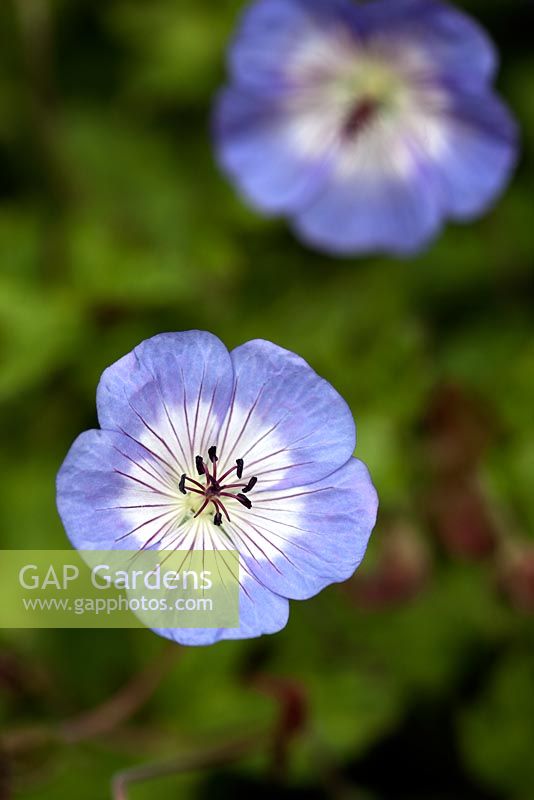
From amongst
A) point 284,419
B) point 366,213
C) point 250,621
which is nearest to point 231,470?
point 284,419

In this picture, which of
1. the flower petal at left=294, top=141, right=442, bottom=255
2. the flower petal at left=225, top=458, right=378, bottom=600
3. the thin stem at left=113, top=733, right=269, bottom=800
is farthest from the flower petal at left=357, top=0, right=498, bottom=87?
the thin stem at left=113, top=733, right=269, bottom=800

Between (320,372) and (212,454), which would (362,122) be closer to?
(320,372)

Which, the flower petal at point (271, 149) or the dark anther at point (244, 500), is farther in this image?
the flower petal at point (271, 149)

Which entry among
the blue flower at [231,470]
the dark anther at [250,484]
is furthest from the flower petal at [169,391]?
the dark anther at [250,484]

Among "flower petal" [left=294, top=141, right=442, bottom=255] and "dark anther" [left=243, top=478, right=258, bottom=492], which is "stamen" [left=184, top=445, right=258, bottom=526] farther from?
"flower petal" [left=294, top=141, right=442, bottom=255]

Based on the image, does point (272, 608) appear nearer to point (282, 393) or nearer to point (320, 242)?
point (282, 393)

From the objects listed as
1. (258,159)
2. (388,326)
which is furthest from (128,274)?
(388,326)

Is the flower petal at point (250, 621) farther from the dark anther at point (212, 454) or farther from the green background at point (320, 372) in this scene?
the green background at point (320, 372)
